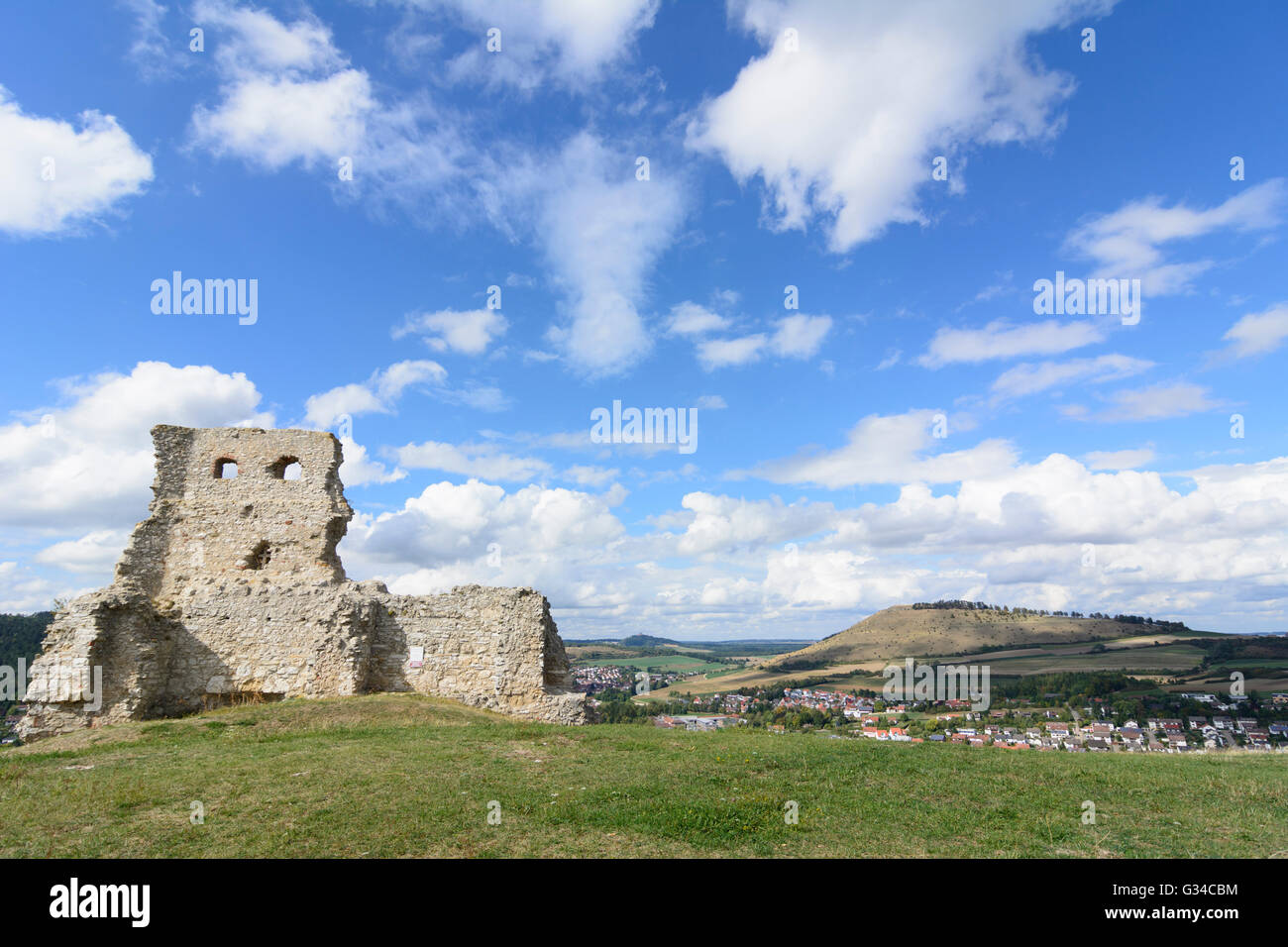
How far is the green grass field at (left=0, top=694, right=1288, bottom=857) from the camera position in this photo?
7.44 m

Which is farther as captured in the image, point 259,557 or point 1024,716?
point 1024,716

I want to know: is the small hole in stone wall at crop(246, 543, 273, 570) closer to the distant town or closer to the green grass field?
the green grass field

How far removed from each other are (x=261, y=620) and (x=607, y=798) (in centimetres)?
1653

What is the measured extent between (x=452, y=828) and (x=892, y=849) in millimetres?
5293

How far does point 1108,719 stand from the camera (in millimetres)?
40812

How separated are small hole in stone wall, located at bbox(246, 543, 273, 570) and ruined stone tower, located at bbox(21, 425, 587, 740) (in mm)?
36

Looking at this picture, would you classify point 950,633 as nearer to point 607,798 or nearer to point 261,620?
point 261,620

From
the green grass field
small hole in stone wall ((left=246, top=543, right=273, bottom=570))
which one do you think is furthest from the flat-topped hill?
the green grass field

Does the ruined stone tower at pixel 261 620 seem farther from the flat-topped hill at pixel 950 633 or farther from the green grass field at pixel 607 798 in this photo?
the flat-topped hill at pixel 950 633

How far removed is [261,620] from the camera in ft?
67.5

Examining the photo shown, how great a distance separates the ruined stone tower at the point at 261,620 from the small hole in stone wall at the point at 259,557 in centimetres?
4

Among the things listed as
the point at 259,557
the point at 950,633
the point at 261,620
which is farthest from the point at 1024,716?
the point at 950,633
